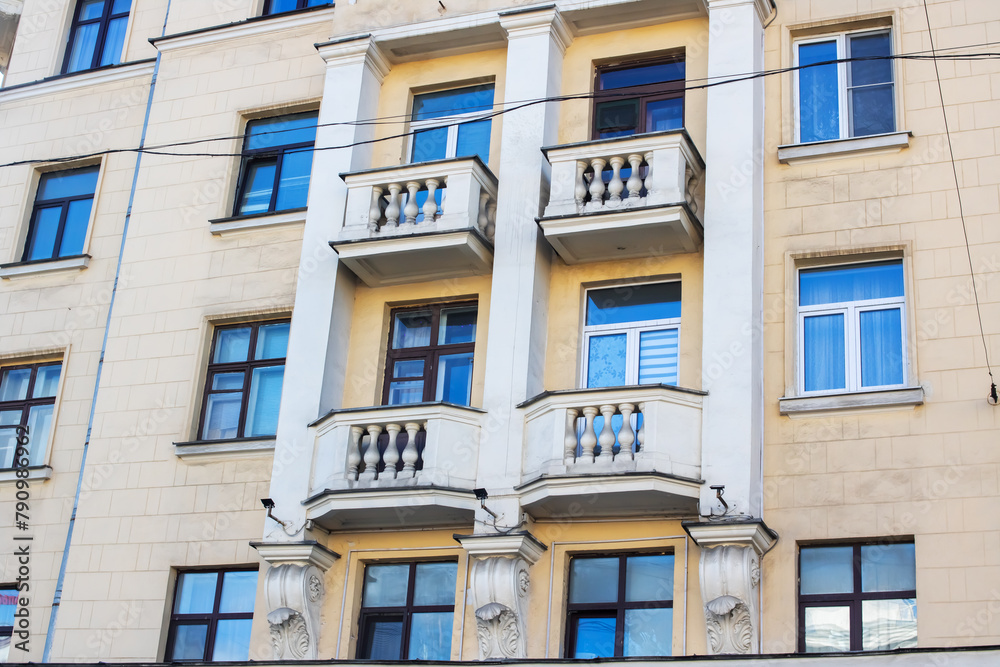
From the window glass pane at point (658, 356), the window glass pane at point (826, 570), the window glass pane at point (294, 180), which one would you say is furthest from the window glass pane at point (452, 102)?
the window glass pane at point (826, 570)

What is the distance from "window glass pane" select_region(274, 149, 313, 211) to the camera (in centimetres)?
1941

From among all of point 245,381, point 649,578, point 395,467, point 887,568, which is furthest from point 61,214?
point 887,568

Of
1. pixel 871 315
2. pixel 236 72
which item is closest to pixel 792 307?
pixel 871 315

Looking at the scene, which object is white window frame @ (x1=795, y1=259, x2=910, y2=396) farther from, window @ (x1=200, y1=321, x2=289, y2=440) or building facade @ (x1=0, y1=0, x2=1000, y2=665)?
window @ (x1=200, y1=321, x2=289, y2=440)

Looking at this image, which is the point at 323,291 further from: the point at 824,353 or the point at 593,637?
the point at 824,353

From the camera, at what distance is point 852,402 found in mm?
15164

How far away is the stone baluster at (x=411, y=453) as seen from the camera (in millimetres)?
16031

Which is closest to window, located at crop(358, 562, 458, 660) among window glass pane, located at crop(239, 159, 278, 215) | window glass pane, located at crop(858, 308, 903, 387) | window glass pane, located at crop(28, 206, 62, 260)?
window glass pane, located at crop(858, 308, 903, 387)

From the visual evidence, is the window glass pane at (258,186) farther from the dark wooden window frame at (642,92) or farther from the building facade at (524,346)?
the dark wooden window frame at (642,92)

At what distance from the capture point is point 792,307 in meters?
16.1

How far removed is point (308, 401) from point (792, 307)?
568cm

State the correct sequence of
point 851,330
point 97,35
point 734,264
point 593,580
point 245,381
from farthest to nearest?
point 97,35 → point 245,381 → point 734,264 → point 851,330 → point 593,580

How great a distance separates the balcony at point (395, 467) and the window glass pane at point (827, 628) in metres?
3.77

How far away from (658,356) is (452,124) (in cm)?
449
